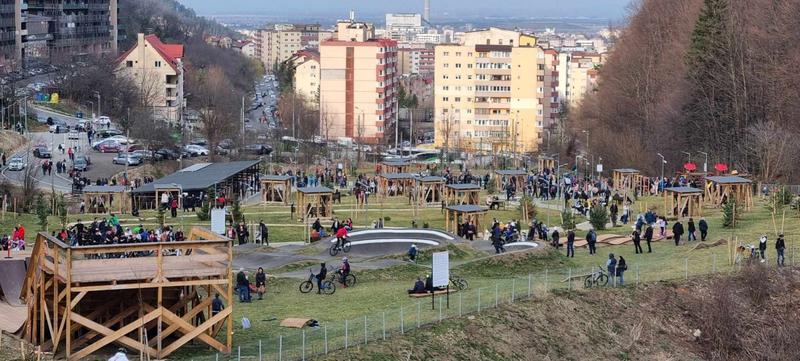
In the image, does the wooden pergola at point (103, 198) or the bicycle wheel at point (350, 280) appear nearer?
the bicycle wheel at point (350, 280)

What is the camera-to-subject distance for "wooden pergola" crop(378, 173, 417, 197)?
2375 inches

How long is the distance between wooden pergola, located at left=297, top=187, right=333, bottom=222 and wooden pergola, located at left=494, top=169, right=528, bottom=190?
15524 mm

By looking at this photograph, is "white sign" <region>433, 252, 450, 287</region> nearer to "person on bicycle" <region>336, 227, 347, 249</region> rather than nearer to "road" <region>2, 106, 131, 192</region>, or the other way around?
"person on bicycle" <region>336, 227, 347, 249</region>

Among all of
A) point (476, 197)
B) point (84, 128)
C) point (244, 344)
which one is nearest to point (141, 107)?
point (84, 128)

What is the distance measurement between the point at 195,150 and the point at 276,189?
27768 mm

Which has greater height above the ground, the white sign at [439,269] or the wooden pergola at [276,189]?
the white sign at [439,269]

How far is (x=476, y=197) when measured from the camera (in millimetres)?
54844

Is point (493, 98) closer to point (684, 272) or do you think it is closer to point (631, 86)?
point (631, 86)

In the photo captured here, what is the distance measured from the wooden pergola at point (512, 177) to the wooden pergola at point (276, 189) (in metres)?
11.8

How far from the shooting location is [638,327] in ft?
107

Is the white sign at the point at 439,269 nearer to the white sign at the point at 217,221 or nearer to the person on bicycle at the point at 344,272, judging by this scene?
the person on bicycle at the point at 344,272

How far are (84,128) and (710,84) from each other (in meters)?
38.5

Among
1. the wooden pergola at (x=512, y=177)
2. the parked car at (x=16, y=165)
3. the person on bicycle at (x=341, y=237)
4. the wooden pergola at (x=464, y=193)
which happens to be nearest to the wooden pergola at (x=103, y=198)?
the wooden pergola at (x=464, y=193)

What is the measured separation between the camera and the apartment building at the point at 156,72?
363ft
